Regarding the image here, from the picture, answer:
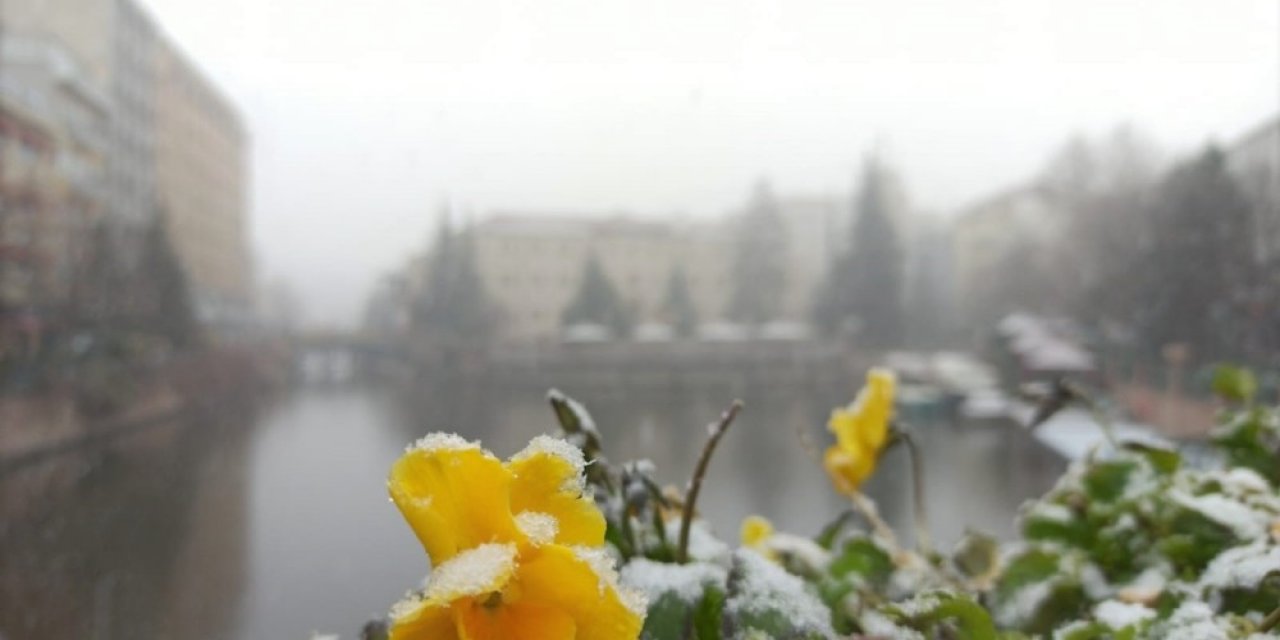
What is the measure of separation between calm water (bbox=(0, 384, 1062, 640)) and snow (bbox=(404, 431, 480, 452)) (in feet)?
5.12

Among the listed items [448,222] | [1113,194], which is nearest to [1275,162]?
[1113,194]

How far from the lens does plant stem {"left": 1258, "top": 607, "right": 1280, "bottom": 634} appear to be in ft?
0.80

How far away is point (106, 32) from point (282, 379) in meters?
8.89

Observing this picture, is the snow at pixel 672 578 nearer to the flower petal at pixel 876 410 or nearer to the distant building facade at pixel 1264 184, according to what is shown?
the flower petal at pixel 876 410

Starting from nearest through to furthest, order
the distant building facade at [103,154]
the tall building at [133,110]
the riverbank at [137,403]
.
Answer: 1. the riverbank at [137,403]
2. the distant building facade at [103,154]
3. the tall building at [133,110]

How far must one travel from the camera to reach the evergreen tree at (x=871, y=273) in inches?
715

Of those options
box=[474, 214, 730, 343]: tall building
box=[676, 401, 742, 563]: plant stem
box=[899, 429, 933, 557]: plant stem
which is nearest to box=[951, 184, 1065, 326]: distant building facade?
box=[474, 214, 730, 343]: tall building

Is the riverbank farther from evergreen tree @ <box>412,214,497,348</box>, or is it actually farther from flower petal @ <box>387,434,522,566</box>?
flower petal @ <box>387,434,522,566</box>

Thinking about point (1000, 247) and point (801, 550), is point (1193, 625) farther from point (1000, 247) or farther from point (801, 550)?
point (1000, 247)

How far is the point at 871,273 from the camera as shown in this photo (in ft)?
61.5

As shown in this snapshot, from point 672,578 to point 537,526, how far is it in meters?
0.08

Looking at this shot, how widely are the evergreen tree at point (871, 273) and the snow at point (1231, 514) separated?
57.5 feet

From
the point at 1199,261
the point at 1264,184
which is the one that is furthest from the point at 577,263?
the point at 1264,184

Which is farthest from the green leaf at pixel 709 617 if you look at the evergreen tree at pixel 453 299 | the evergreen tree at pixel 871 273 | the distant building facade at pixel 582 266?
the evergreen tree at pixel 871 273
